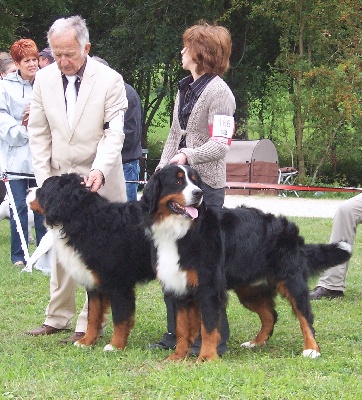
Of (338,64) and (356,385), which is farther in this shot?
(338,64)

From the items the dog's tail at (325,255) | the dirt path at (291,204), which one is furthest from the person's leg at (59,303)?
the dirt path at (291,204)

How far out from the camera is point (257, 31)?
24.6 m

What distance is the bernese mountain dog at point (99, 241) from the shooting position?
5203 mm

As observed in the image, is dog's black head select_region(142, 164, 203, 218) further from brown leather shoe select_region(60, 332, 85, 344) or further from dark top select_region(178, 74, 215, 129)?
brown leather shoe select_region(60, 332, 85, 344)

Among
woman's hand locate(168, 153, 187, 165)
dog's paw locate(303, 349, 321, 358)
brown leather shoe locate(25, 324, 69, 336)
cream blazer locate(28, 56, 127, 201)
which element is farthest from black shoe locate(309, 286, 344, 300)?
woman's hand locate(168, 153, 187, 165)

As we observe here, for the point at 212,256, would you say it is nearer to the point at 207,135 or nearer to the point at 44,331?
the point at 207,135

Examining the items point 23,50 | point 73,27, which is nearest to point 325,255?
point 73,27

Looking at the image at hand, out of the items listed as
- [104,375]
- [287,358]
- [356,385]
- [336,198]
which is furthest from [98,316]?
[336,198]

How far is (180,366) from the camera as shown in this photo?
4684mm

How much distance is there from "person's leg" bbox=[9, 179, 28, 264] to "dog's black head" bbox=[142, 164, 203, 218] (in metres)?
4.32

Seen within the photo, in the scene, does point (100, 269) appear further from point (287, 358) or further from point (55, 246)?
point (287, 358)

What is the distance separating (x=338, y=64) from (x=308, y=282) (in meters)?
16.4

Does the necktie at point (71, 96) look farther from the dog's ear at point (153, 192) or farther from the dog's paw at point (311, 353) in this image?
A: the dog's paw at point (311, 353)

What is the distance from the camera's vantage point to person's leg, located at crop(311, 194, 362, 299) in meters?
7.33
